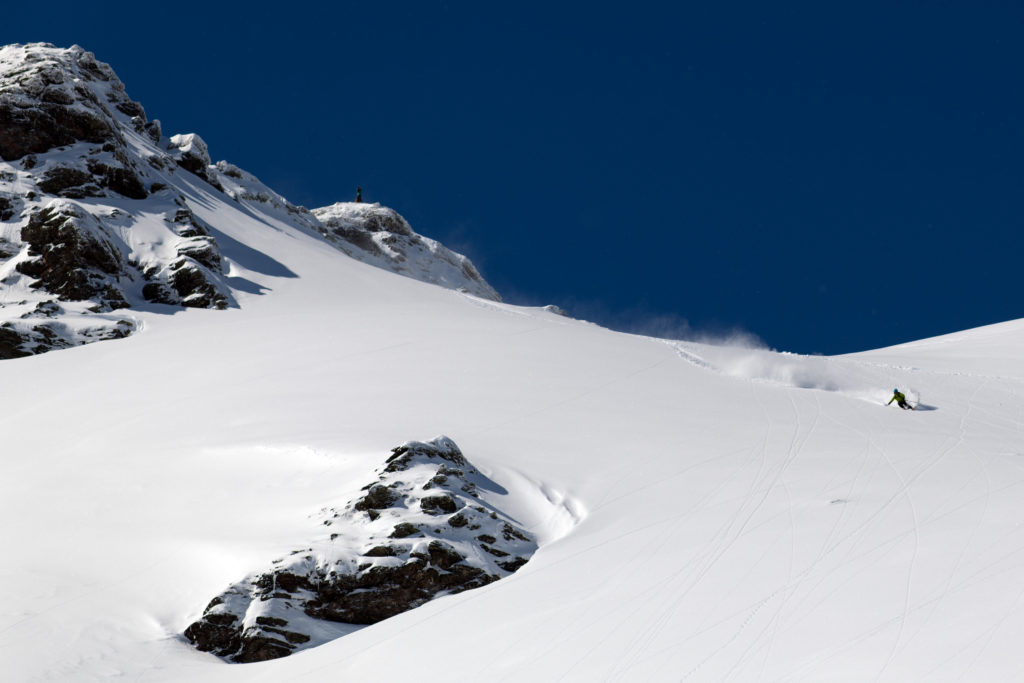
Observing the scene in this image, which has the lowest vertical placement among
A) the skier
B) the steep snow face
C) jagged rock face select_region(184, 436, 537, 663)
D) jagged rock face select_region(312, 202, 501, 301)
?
jagged rock face select_region(184, 436, 537, 663)

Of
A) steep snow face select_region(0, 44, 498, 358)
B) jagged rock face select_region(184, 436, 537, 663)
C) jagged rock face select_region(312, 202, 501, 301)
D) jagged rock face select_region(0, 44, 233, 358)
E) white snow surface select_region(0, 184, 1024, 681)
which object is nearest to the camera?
white snow surface select_region(0, 184, 1024, 681)

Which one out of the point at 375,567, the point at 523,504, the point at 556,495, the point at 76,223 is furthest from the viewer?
the point at 76,223

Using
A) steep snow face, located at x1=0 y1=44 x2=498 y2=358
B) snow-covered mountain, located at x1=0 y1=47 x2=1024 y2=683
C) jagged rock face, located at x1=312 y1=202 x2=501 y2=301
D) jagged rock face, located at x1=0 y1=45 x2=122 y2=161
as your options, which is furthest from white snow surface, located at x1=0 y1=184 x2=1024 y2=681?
jagged rock face, located at x1=312 y1=202 x2=501 y2=301

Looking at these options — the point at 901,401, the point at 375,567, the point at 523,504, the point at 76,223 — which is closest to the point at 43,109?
the point at 76,223

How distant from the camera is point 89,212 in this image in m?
45.3

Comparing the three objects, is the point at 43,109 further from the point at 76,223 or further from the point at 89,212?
the point at 76,223

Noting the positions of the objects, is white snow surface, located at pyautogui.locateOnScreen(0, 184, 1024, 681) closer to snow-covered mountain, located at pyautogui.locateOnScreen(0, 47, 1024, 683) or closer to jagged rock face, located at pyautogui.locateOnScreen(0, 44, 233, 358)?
snow-covered mountain, located at pyautogui.locateOnScreen(0, 47, 1024, 683)

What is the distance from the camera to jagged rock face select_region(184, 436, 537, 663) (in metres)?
15.4

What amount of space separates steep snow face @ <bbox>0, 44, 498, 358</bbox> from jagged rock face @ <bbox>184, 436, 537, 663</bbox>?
2553 centimetres

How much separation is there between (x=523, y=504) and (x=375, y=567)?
4.25 metres

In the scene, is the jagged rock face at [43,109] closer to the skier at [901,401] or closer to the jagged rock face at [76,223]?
the jagged rock face at [76,223]

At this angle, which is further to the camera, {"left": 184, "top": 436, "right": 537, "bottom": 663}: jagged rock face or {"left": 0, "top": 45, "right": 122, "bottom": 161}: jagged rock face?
{"left": 0, "top": 45, "right": 122, "bottom": 161}: jagged rock face

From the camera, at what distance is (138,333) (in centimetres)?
3862

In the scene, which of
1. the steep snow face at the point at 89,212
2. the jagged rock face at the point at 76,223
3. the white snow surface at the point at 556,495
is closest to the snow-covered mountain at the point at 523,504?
the white snow surface at the point at 556,495
